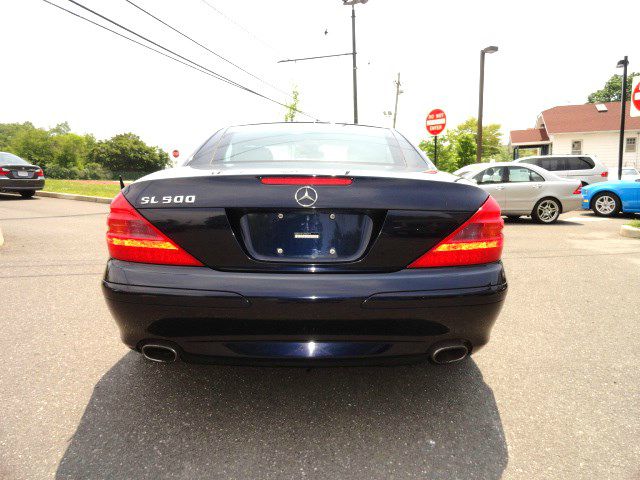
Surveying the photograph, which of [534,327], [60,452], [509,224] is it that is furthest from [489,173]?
[60,452]

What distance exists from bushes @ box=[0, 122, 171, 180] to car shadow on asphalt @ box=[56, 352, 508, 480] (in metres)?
80.9

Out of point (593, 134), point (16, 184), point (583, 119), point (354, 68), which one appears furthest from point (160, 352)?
point (583, 119)

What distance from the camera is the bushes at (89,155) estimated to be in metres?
78.1

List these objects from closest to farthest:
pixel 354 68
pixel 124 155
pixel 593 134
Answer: pixel 354 68
pixel 593 134
pixel 124 155

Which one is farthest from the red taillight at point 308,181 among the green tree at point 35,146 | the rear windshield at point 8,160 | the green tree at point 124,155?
the green tree at point 35,146

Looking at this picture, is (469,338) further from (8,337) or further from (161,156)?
(161,156)

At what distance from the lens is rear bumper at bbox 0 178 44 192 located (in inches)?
602

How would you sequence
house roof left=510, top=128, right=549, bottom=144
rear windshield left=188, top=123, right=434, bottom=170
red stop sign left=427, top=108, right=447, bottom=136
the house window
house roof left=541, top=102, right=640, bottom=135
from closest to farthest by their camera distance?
rear windshield left=188, top=123, right=434, bottom=170 → red stop sign left=427, top=108, right=447, bottom=136 → house roof left=541, top=102, right=640, bottom=135 → the house window → house roof left=510, top=128, right=549, bottom=144

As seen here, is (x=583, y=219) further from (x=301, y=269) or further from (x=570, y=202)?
(x=301, y=269)

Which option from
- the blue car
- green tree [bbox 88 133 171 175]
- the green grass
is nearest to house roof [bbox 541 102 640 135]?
the blue car

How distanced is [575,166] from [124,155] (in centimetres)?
8428

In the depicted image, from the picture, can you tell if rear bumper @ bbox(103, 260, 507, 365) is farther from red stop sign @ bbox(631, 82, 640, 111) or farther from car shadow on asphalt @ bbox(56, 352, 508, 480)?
red stop sign @ bbox(631, 82, 640, 111)

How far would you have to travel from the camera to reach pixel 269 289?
1.97m

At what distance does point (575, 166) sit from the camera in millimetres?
16844
